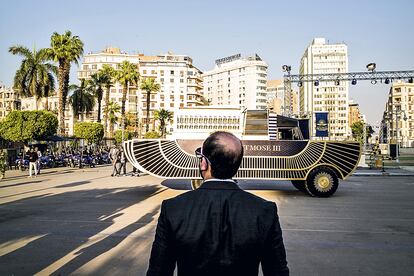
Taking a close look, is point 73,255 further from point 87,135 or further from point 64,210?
point 87,135

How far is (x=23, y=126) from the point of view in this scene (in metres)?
30.2

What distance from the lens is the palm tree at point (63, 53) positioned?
Answer: 3619 centimetres

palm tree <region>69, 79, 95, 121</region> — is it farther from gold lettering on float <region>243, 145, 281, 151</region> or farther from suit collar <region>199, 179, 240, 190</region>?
suit collar <region>199, 179, 240, 190</region>

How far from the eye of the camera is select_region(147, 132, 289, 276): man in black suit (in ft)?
7.18

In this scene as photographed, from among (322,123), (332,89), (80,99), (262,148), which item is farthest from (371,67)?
(332,89)

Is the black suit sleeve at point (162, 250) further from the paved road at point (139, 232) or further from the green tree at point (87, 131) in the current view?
the green tree at point (87, 131)

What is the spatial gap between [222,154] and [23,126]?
31619 mm

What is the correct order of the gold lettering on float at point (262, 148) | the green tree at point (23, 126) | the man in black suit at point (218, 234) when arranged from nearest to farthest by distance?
the man in black suit at point (218, 234) → the gold lettering on float at point (262, 148) → the green tree at point (23, 126)

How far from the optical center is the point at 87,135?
140 ft

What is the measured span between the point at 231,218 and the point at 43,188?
16454mm

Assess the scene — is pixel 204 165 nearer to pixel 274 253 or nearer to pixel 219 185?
pixel 219 185

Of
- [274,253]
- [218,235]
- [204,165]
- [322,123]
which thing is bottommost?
[274,253]

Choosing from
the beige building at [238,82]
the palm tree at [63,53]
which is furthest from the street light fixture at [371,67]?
the beige building at [238,82]

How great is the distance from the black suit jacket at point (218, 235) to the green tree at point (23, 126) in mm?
31170
